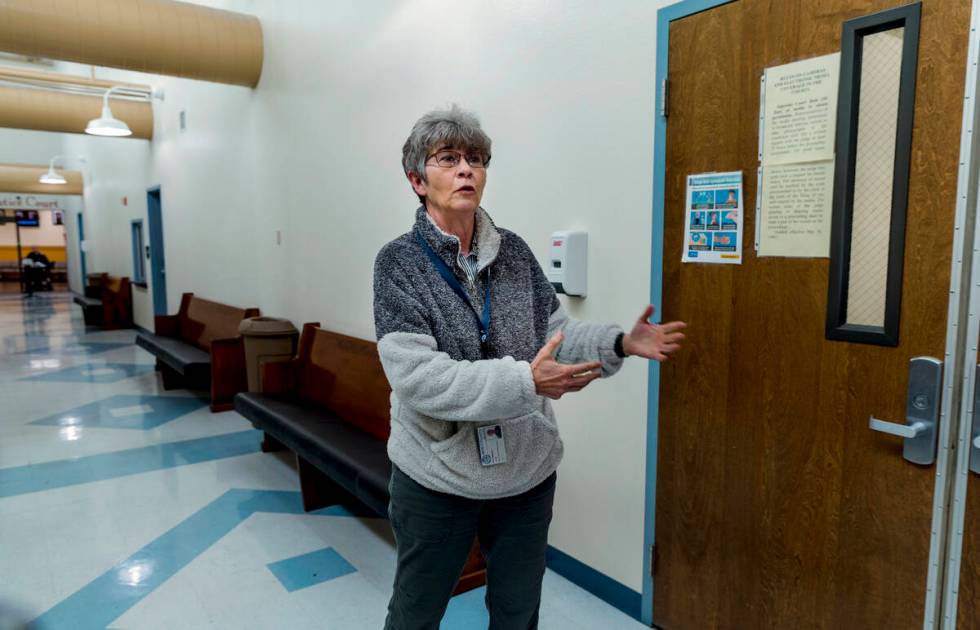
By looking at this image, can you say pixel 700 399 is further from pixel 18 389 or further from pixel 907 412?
pixel 18 389

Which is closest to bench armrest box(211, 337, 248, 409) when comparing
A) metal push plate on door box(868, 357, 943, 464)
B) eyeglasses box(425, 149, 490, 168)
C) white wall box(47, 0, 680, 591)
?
white wall box(47, 0, 680, 591)

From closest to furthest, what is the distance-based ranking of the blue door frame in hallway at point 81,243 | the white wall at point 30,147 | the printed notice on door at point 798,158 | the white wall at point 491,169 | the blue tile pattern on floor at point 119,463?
the printed notice on door at point 798,158
the white wall at point 491,169
the blue tile pattern on floor at point 119,463
the white wall at point 30,147
the blue door frame in hallway at point 81,243

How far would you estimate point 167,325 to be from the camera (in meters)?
7.07

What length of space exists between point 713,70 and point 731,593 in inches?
65.7

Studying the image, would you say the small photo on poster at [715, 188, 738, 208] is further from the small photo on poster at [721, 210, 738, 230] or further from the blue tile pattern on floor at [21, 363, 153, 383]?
the blue tile pattern on floor at [21, 363, 153, 383]

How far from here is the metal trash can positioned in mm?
4918

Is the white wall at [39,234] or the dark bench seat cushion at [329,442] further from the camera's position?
the white wall at [39,234]

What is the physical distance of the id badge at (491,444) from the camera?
141 cm

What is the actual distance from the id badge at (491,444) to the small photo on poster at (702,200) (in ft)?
3.51

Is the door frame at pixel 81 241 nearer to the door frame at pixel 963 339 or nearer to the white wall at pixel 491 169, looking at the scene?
the white wall at pixel 491 169

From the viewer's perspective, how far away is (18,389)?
6160 millimetres

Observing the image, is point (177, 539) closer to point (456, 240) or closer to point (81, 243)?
point (456, 240)

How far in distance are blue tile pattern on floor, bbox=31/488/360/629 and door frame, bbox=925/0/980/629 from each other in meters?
2.67

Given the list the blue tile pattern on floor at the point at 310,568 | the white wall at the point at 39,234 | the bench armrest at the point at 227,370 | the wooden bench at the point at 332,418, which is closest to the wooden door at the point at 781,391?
the wooden bench at the point at 332,418
